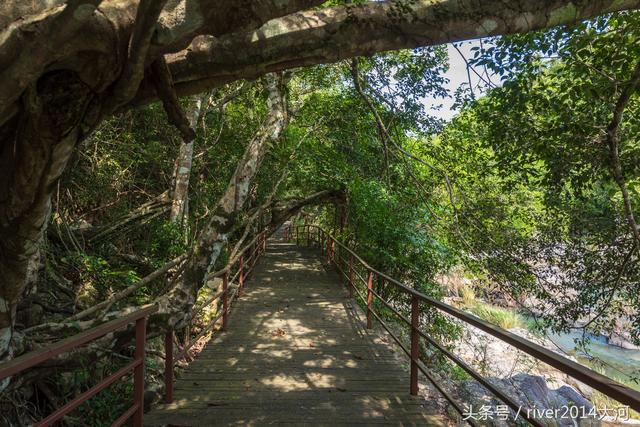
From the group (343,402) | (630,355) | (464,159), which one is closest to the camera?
(343,402)

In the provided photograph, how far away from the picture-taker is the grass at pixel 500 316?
54.8 ft

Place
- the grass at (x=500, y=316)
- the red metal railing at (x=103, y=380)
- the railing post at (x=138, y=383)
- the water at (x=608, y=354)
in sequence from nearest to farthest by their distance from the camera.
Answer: the red metal railing at (x=103, y=380), the railing post at (x=138, y=383), the water at (x=608, y=354), the grass at (x=500, y=316)

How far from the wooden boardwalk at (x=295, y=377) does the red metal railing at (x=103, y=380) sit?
65 centimetres

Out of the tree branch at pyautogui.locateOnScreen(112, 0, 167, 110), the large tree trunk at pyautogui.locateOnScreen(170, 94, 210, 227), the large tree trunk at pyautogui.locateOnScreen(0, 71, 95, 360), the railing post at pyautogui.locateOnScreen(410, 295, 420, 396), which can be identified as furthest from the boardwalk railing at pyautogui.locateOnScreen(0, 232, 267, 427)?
the large tree trunk at pyautogui.locateOnScreen(170, 94, 210, 227)

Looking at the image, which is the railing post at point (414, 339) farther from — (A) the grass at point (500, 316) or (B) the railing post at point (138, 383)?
(A) the grass at point (500, 316)

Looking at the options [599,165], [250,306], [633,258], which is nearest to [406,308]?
[250,306]

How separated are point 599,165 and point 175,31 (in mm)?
4922

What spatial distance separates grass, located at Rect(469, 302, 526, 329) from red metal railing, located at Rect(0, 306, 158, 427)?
1592 centimetres

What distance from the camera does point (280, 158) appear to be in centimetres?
1173

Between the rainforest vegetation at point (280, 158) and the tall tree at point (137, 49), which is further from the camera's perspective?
the rainforest vegetation at point (280, 158)

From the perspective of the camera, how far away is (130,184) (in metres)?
7.49

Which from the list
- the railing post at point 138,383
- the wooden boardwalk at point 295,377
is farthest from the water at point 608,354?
the railing post at point 138,383

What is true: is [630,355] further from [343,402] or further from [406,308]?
[343,402]

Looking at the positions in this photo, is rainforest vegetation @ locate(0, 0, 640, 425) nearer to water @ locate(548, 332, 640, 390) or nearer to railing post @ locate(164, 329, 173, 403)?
railing post @ locate(164, 329, 173, 403)
